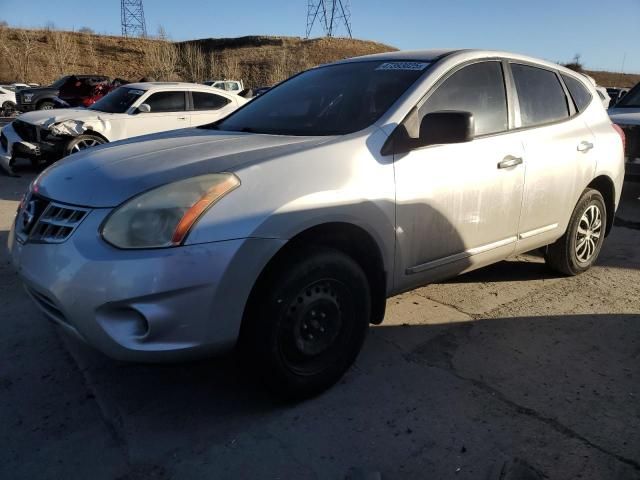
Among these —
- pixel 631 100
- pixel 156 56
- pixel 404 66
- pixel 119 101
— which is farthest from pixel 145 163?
pixel 156 56

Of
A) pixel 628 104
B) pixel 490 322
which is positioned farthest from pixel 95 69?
pixel 490 322

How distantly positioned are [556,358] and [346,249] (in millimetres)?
1466

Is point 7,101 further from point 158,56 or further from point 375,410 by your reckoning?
point 158,56

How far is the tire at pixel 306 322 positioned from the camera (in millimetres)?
2361

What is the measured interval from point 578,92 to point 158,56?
1978 inches

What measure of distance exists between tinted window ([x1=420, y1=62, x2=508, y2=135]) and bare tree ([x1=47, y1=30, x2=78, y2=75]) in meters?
51.0

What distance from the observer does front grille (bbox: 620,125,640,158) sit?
721cm

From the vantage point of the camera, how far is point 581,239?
4363 millimetres

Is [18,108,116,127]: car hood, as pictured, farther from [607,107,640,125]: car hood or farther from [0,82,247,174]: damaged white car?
[607,107,640,125]: car hood

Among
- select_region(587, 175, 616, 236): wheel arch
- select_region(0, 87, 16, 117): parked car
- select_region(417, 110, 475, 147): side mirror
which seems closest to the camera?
select_region(417, 110, 475, 147): side mirror

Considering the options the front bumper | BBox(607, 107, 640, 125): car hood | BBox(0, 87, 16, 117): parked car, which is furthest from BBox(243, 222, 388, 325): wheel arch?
BBox(0, 87, 16, 117): parked car

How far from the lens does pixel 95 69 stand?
170 ft

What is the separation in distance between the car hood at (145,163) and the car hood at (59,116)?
6.39m

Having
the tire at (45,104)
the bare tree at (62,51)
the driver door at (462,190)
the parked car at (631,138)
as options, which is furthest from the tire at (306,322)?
the bare tree at (62,51)
